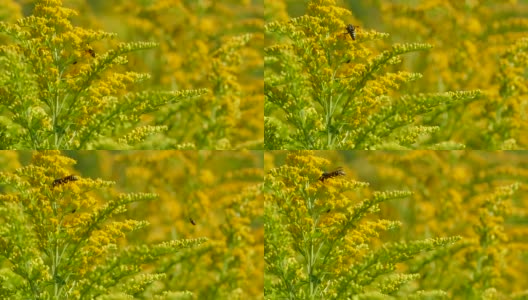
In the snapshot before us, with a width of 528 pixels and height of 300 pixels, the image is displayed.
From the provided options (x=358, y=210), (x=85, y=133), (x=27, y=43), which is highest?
(x=27, y=43)

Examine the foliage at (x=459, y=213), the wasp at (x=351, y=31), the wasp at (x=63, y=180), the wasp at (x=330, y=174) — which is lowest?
the foliage at (x=459, y=213)

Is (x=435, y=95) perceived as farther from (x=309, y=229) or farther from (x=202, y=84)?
(x=202, y=84)

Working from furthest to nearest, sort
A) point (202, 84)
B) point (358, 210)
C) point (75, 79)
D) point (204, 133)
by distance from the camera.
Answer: point (202, 84), point (204, 133), point (75, 79), point (358, 210)

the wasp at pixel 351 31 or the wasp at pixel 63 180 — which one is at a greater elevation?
the wasp at pixel 351 31

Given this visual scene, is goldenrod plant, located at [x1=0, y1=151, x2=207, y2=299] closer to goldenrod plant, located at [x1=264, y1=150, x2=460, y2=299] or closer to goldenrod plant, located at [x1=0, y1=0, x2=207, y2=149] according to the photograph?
goldenrod plant, located at [x1=0, y1=0, x2=207, y2=149]

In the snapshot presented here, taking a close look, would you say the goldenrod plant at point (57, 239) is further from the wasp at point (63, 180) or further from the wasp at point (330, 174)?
the wasp at point (330, 174)

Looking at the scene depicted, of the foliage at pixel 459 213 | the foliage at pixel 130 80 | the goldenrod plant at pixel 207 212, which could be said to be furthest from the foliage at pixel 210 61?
the foliage at pixel 459 213

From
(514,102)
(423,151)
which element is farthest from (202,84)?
(514,102)
